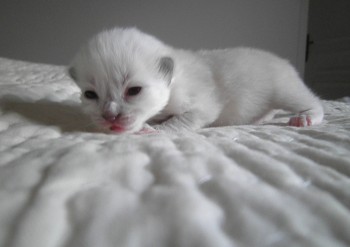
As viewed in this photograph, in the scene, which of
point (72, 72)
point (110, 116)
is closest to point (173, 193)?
point (110, 116)

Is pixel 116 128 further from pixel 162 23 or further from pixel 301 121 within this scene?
pixel 162 23

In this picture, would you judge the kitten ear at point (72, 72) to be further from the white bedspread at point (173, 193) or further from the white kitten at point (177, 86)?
the white bedspread at point (173, 193)

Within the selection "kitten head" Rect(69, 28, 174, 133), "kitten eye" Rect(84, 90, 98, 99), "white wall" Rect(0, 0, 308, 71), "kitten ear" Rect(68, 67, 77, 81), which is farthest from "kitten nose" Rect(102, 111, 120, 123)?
"white wall" Rect(0, 0, 308, 71)

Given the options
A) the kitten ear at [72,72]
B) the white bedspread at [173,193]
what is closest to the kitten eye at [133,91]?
the kitten ear at [72,72]

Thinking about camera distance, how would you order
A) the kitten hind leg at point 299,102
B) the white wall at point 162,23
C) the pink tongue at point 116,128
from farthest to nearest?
the white wall at point 162,23 < the kitten hind leg at point 299,102 < the pink tongue at point 116,128

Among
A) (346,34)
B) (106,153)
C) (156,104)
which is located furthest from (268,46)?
(106,153)

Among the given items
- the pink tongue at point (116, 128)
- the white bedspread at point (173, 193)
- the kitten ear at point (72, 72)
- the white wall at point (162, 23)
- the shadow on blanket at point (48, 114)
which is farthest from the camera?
the white wall at point (162, 23)
